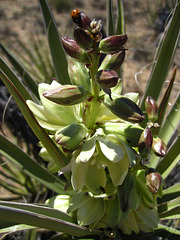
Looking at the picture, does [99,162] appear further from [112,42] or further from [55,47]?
[55,47]

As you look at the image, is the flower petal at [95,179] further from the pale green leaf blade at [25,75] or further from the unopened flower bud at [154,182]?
the pale green leaf blade at [25,75]

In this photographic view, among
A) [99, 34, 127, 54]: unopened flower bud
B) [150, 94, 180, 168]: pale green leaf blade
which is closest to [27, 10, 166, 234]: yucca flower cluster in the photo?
[99, 34, 127, 54]: unopened flower bud

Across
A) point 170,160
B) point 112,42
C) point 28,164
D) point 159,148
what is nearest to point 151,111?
point 159,148

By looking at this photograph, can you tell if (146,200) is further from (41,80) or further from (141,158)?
(41,80)

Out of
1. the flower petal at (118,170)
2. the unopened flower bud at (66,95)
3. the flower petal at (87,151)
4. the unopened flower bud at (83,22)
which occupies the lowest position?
the flower petal at (118,170)

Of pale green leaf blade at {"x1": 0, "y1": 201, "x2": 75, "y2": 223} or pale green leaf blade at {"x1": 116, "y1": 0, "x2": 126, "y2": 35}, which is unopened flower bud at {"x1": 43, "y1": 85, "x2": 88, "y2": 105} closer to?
pale green leaf blade at {"x1": 0, "y1": 201, "x2": 75, "y2": 223}

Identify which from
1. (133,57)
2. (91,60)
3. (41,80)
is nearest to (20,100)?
(91,60)

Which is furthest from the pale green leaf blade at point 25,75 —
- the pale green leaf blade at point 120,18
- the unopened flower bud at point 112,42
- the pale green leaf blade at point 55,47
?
the unopened flower bud at point 112,42
